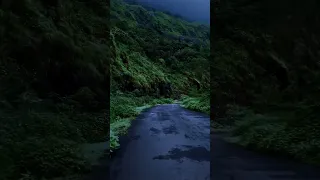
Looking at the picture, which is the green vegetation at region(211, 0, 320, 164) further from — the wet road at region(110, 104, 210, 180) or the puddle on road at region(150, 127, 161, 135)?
the puddle on road at region(150, 127, 161, 135)

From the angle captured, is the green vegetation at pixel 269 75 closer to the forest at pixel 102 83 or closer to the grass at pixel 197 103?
the forest at pixel 102 83

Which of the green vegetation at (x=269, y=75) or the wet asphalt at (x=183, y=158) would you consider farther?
the green vegetation at (x=269, y=75)

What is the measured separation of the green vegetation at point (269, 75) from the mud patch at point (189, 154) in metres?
0.52

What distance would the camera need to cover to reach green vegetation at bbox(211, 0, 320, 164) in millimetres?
5094

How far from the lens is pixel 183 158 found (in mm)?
5250

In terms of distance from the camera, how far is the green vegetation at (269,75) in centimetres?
509

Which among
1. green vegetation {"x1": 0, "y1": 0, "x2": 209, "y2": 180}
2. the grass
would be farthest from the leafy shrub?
the grass

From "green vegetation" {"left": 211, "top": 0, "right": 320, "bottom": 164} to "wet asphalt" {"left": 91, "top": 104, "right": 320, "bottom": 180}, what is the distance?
1.10 feet

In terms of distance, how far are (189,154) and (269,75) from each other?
168 cm

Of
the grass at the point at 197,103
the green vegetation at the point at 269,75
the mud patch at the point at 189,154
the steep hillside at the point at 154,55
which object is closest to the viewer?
the green vegetation at the point at 269,75

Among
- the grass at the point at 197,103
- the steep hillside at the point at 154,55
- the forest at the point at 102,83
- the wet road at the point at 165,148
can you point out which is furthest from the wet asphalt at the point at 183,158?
the steep hillside at the point at 154,55

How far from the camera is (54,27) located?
469cm

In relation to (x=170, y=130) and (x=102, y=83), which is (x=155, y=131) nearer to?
(x=170, y=130)

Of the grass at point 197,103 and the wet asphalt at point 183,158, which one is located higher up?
the grass at point 197,103
